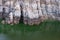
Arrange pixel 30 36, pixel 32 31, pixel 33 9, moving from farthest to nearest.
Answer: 1. pixel 33 9
2. pixel 32 31
3. pixel 30 36

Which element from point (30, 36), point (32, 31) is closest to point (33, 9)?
point (32, 31)

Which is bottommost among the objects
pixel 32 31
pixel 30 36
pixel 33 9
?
pixel 30 36

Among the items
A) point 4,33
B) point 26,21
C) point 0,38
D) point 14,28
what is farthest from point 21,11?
point 0,38

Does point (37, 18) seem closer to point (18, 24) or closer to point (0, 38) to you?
point (18, 24)

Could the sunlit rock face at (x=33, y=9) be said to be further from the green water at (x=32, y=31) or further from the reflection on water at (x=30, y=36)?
the reflection on water at (x=30, y=36)

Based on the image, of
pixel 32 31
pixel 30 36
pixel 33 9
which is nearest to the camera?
pixel 30 36

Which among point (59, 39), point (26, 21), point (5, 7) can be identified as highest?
point (5, 7)

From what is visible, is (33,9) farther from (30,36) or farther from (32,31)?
(30,36)
